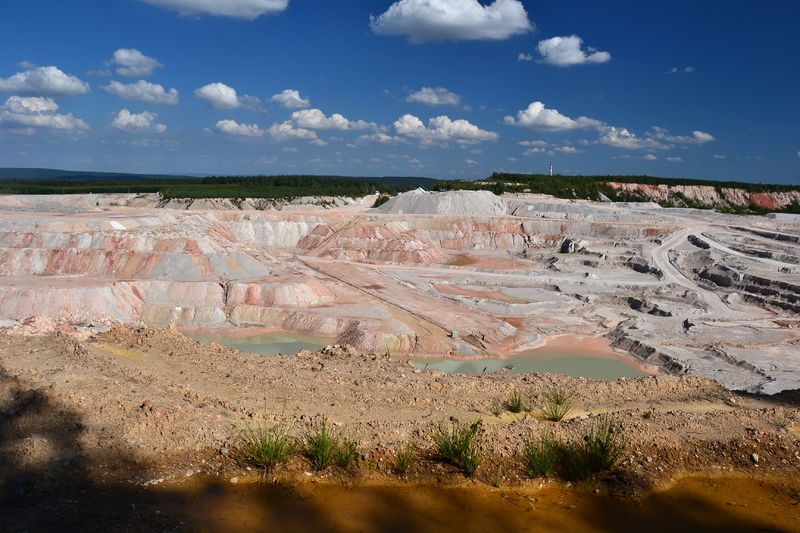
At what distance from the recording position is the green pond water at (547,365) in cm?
A: 2711

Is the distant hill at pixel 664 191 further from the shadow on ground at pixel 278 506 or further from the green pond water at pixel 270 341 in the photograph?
the shadow on ground at pixel 278 506

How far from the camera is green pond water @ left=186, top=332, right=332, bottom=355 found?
2906 cm

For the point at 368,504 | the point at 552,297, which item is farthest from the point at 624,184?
the point at 368,504

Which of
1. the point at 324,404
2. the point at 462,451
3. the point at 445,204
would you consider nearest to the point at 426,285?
the point at 324,404

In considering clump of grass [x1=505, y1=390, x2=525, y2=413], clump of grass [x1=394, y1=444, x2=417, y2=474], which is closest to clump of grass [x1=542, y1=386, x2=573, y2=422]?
clump of grass [x1=505, y1=390, x2=525, y2=413]

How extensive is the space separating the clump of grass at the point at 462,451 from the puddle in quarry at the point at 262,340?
1882 cm

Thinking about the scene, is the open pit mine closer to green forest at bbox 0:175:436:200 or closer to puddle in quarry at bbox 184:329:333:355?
puddle in quarry at bbox 184:329:333:355

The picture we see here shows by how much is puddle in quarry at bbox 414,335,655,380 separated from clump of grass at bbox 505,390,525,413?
37.1 feet

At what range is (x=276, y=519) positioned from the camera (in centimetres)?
881

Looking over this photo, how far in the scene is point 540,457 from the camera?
10.3 m

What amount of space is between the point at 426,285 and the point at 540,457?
32198mm

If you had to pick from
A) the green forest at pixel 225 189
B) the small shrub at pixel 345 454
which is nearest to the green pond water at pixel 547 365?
the small shrub at pixel 345 454

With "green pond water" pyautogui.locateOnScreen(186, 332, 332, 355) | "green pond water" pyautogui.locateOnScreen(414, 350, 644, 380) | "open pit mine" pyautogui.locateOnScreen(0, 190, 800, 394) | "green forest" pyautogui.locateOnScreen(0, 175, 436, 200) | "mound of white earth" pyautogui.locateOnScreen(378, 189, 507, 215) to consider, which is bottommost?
"green pond water" pyautogui.locateOnScreen(414, 350, 644, 380)

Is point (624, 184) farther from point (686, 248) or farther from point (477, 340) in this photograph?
point (477, 340)
